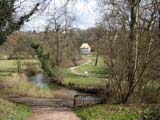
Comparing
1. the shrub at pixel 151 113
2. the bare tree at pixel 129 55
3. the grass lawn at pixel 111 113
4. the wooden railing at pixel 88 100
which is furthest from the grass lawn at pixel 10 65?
the shrub at pixel 151 113

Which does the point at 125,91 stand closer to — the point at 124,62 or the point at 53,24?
the point at 124,62

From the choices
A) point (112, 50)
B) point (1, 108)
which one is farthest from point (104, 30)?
point (1, 108)

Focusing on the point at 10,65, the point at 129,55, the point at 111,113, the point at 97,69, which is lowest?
the point at 10,65

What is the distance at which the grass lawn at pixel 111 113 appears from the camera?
47.3 ft

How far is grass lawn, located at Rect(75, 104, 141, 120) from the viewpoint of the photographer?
1443 centimetres

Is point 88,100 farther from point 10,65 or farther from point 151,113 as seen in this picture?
point 10,65

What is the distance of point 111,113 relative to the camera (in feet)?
49.9

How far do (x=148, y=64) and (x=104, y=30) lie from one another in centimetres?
347

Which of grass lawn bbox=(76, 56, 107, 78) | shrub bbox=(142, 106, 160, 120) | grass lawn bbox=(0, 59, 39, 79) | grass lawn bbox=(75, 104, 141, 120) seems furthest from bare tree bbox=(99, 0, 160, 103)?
grass lawn bbox=(0, 59, 39, 79)

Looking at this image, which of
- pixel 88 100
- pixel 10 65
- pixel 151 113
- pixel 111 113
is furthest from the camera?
pixel 10 65

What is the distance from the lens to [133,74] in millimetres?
17641

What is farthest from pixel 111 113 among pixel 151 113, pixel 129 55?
pixel 129 55

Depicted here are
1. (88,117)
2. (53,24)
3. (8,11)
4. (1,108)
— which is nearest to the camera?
(88,117)

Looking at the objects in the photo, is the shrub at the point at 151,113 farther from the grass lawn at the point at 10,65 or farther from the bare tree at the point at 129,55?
the grass lawn at the point at 10,65
